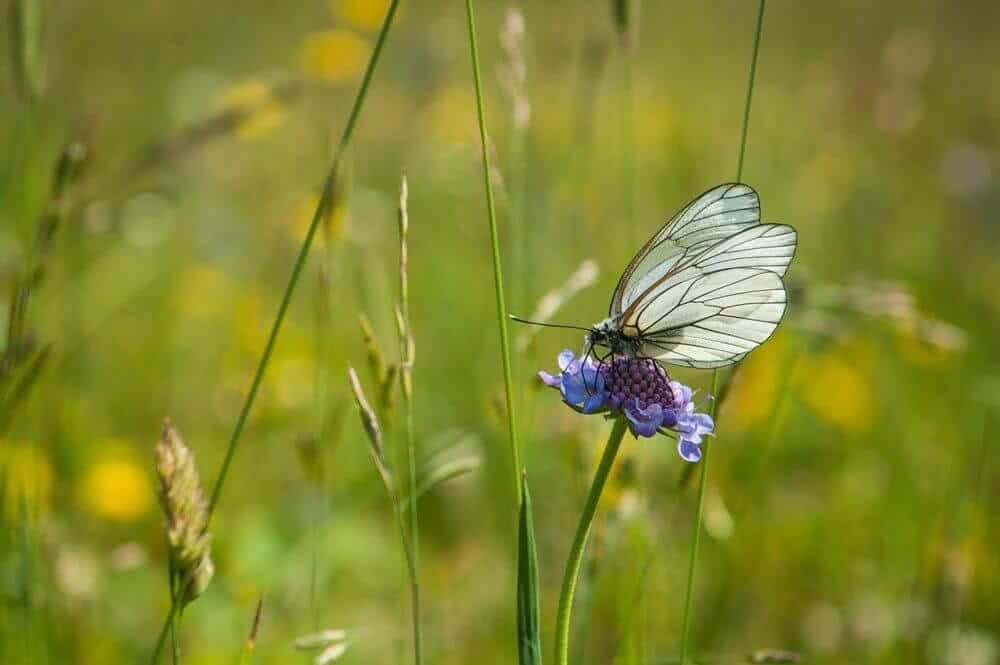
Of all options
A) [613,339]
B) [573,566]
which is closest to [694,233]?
[613,339]

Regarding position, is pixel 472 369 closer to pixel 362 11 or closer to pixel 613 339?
pixel 362 11

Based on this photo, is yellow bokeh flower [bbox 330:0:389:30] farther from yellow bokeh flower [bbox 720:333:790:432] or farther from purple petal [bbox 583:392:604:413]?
purple petal [bbox 583:392:604:413]

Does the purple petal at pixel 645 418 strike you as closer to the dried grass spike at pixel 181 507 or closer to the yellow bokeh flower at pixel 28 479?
the dried grass spike at pixel 181 507

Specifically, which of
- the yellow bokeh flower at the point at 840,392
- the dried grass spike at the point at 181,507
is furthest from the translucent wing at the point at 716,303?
the yellow bokeh flower at the point at 840,392

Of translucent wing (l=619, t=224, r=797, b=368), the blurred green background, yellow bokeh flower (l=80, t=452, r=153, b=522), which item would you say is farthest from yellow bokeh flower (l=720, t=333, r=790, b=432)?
translucent wing (l=619, t=224, r=797, b=368)

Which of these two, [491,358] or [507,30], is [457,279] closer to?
[491,358]

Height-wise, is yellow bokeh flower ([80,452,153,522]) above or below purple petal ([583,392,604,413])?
below
